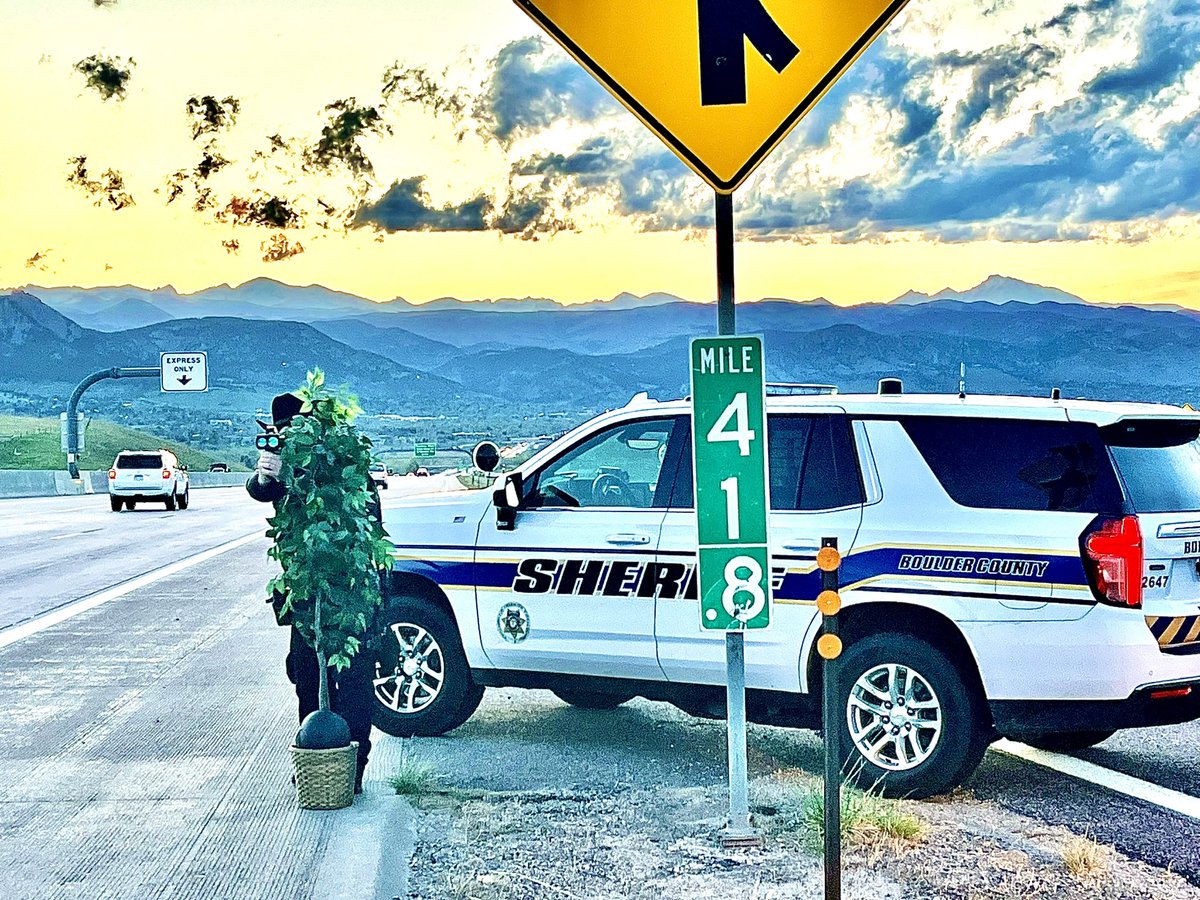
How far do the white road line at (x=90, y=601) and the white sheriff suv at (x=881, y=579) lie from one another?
274 inches

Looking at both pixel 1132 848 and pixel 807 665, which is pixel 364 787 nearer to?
pixel 807 665

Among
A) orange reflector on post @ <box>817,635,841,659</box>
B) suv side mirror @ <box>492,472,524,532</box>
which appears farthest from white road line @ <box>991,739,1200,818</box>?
suv side mirror @ <box>492,472,524,532</box>

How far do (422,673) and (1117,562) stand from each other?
3.96 metres

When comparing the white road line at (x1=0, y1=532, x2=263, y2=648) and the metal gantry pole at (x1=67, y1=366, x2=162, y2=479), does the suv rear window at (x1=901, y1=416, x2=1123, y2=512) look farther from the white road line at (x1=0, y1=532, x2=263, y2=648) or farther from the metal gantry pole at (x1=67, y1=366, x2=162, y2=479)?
the metal gantry pole at (x1=67, y1=366, x2=162, y2=479)

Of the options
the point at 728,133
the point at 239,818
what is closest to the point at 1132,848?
the point at 728,133

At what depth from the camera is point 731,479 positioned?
629cm

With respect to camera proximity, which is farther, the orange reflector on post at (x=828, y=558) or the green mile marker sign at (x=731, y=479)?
the green mile marker sign at (x=731, y=479)

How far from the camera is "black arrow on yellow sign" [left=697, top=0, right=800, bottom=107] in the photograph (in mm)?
6043

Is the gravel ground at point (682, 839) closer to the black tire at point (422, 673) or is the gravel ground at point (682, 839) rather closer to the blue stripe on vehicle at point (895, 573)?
the black tire at point (422, 673)

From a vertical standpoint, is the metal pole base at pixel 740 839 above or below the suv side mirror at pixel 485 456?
below

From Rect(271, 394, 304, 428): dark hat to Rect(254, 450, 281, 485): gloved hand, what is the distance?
0.80ft

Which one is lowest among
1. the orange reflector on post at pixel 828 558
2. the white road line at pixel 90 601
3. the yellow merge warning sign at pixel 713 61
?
the white road line at pixel 90 601

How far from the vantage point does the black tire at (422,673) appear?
8.52 metres

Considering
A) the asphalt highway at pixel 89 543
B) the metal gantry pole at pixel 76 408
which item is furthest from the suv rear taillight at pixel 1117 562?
the metal gantry pole at pixel 76 408
